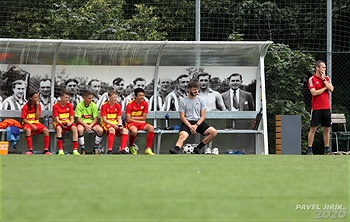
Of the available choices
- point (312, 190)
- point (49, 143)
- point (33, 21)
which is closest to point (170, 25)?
point (33, 21)

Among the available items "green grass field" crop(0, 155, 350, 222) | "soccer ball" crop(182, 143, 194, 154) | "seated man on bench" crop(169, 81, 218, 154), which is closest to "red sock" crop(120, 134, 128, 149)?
"seated man on bench" crop(169, 81, 218, 154)

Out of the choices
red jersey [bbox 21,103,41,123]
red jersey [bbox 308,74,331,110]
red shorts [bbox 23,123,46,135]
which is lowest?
red shorts [bbox 23,123,46,135]

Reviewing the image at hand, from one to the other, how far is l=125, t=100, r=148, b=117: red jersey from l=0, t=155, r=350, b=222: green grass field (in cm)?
677

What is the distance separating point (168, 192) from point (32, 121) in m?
10.5

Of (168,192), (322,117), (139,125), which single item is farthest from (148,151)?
(168,192)

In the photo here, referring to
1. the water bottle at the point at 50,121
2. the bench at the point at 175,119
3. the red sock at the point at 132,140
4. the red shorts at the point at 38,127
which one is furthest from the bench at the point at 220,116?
the red shorts at the point at 38,127

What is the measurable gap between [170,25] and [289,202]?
1776 cm

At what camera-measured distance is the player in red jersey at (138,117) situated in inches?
671

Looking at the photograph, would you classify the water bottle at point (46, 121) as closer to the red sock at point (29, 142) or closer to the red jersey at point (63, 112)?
the red jersey at point (63, 112)

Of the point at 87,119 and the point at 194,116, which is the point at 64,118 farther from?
the point at 194,116

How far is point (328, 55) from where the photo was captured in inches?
810

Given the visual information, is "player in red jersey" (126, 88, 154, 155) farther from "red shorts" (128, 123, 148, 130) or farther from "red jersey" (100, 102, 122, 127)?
"red jersey" (100, 102, 122, 127)

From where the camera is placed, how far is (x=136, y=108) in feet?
56.7

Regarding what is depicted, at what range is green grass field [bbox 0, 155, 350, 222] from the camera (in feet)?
18.4
